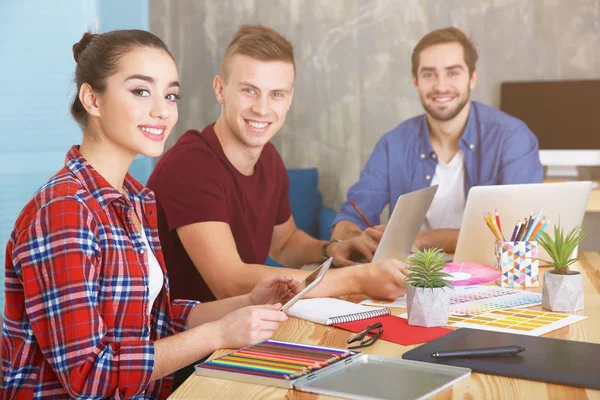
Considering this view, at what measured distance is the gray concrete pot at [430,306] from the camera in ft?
4.36

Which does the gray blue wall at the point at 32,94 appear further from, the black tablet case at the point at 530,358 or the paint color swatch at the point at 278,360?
the black tablet case at the point at 530,358

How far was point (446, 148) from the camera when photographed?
9.19ft

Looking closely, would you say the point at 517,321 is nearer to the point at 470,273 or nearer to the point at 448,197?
the point at 470,273

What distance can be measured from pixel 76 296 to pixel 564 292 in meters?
0.92

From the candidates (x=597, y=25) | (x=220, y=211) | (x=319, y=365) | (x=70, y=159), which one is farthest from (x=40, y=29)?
(x=597, y=25)

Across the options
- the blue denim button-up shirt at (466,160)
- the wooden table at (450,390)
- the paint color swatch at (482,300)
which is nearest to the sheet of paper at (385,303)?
the paint color swatch at (482,300)

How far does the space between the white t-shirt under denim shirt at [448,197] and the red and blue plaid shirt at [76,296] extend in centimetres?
152

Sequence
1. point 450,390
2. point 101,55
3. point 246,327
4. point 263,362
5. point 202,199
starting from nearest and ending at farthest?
point 450,390, point 263,362, point 246,327, point 101,55, point 202,199

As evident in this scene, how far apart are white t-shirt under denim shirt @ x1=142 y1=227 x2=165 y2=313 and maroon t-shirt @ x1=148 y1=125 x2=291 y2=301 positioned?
32 centimetres

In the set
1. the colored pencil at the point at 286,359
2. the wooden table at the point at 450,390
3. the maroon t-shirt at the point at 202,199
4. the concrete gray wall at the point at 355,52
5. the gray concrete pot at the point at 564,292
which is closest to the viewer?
the wooden table at the point at 450,390

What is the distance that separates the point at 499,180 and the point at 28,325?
1880 millimetres

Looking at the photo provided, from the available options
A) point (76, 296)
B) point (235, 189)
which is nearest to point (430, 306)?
point (76, 296)

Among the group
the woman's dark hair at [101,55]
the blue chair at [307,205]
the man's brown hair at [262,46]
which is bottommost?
the blue chair at [307,205]

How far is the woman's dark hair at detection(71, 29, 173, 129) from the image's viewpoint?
142 cm
